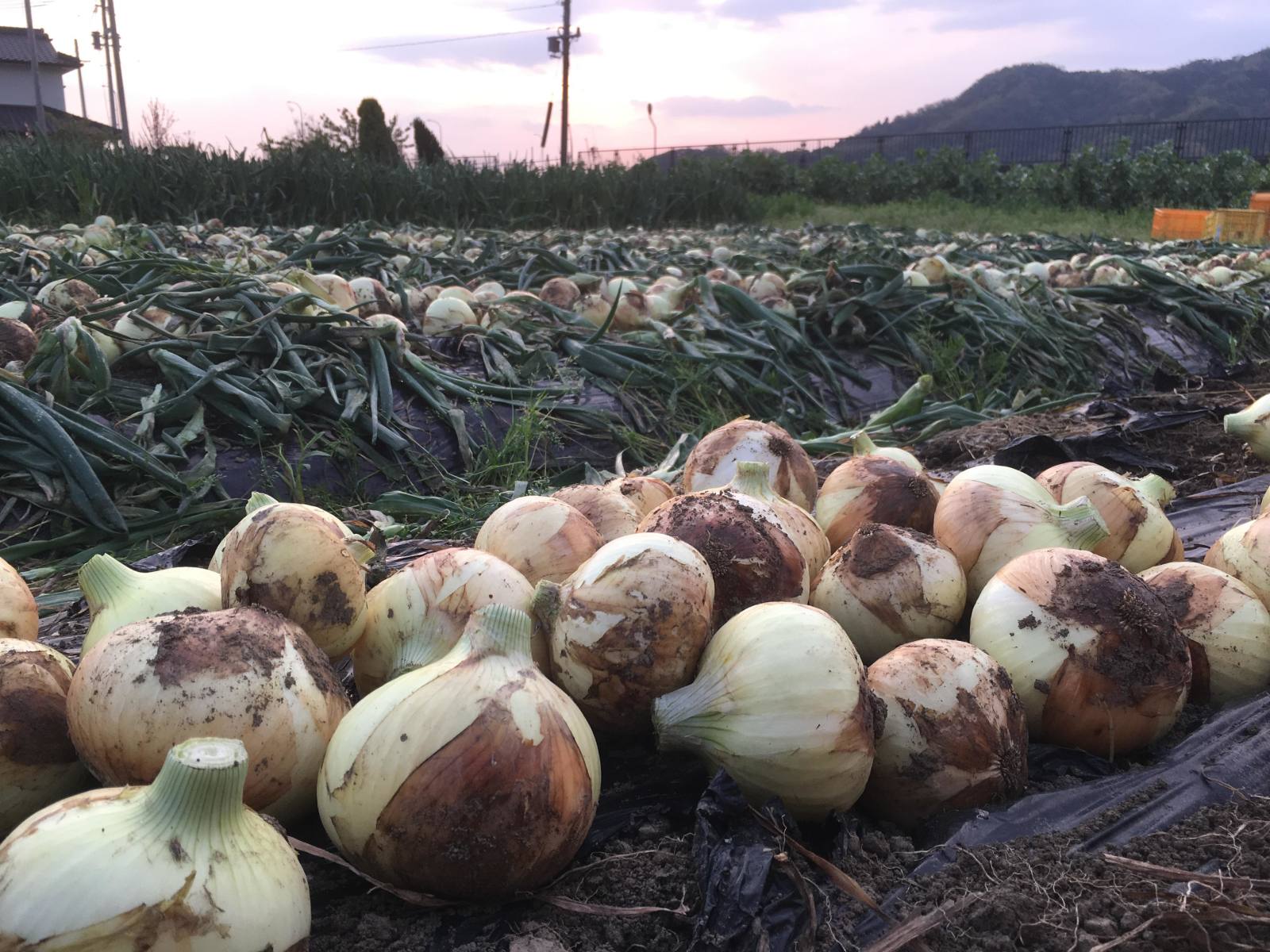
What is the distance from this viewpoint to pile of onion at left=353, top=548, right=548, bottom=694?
138cm

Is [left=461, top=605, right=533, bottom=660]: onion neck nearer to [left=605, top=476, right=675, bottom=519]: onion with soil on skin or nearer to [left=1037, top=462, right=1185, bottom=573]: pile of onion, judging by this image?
[left=605, top=476, right=675, bottom=519]: onion with soil on skin

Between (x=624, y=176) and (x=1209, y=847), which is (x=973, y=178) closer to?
(x=624, y=176)

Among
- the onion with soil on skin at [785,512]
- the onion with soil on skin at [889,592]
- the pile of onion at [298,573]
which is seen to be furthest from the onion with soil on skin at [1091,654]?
the pile of onion at [298,573]

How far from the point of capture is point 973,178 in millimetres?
22453

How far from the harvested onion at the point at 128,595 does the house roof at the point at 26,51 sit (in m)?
56.6

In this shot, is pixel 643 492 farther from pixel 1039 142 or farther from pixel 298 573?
pixel 1039 142

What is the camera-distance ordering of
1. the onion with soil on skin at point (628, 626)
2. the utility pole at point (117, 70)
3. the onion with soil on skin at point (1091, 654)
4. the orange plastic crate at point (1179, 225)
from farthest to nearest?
the utility pole at point (117, 70)
the orange plastic crate at point (1179, 225)
the onion with soil on skin at point (1091, 654)
the onion with soil on skin at point (628, 626)

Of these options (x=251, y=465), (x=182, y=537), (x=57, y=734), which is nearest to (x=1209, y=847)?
(x=57, y=734)

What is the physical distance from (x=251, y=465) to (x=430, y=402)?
0.83 meters

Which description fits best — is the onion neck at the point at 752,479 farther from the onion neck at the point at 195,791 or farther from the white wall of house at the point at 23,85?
the white wall of house at the point at 23,85

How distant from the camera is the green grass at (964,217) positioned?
15.9m

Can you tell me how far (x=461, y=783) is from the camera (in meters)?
1.05

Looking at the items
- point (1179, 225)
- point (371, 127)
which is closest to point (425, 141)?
point (371, 127)

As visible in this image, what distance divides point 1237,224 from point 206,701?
15052 mm
